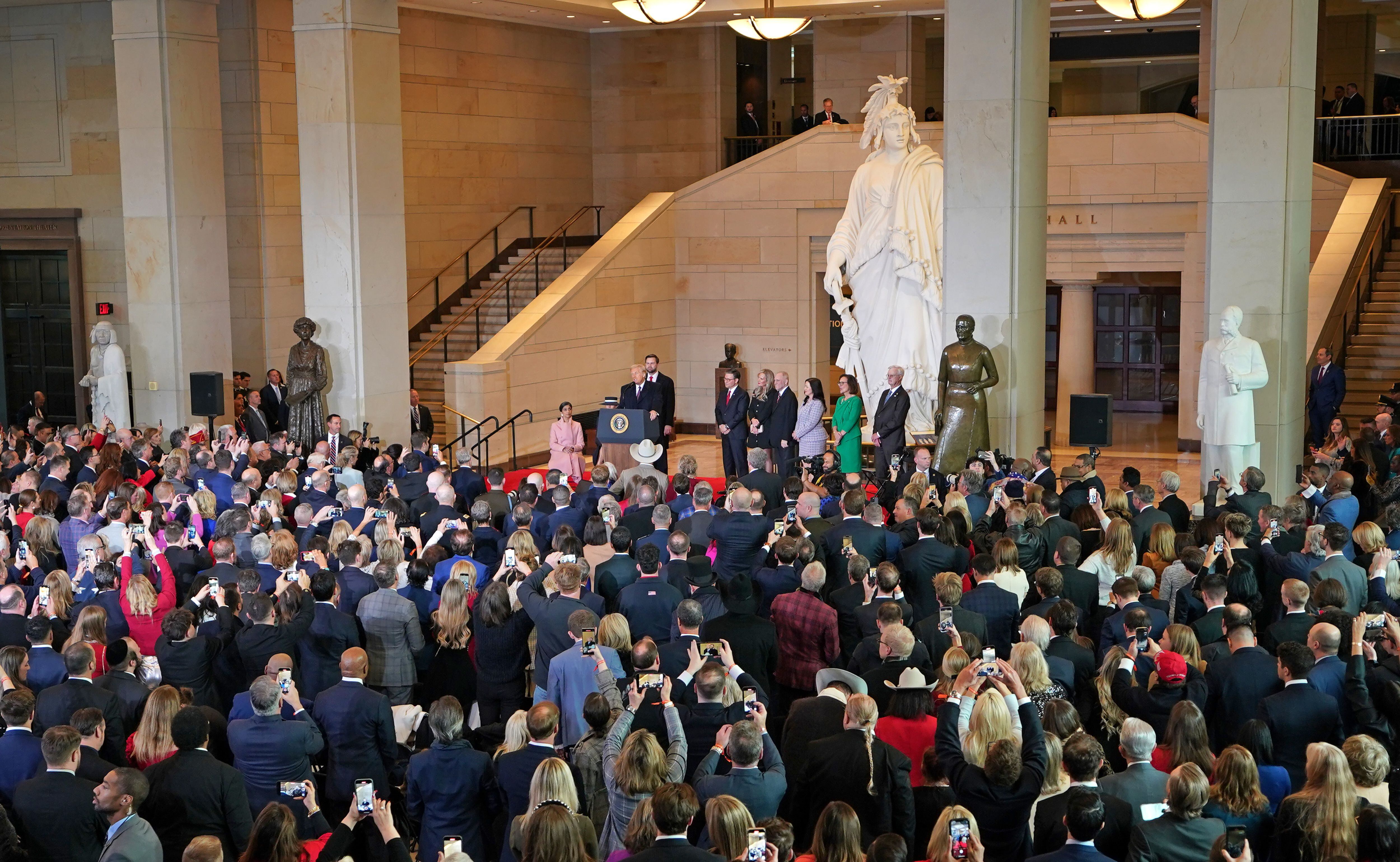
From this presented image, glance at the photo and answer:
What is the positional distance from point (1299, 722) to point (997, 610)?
1.91m

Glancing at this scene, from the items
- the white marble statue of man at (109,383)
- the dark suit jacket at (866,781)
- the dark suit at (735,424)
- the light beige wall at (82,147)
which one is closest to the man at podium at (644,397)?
the dark suit at (735,424)

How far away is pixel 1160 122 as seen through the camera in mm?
19531

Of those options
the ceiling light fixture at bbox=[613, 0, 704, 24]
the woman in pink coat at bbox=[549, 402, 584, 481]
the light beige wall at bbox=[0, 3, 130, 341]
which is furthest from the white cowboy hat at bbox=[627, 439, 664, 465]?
the light beige wall at bbox=[0, 3, 130, 341]

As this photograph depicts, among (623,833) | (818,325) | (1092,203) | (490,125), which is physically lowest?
(623,833)

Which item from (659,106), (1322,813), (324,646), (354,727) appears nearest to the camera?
(1322,813)

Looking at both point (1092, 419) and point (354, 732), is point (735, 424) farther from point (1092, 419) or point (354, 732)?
point (354, 732)

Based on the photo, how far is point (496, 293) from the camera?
23547 millimetres

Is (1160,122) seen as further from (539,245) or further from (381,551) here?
(381,551)

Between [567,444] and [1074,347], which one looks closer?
[567,444]

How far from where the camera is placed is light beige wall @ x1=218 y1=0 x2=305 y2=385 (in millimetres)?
19969

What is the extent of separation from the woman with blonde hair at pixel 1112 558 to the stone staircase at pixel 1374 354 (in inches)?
428

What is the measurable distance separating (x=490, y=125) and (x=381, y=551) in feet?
56.3

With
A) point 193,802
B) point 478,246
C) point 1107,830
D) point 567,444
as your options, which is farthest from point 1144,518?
point 478,246

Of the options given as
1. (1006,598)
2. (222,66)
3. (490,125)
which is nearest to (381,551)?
(1006,598)
